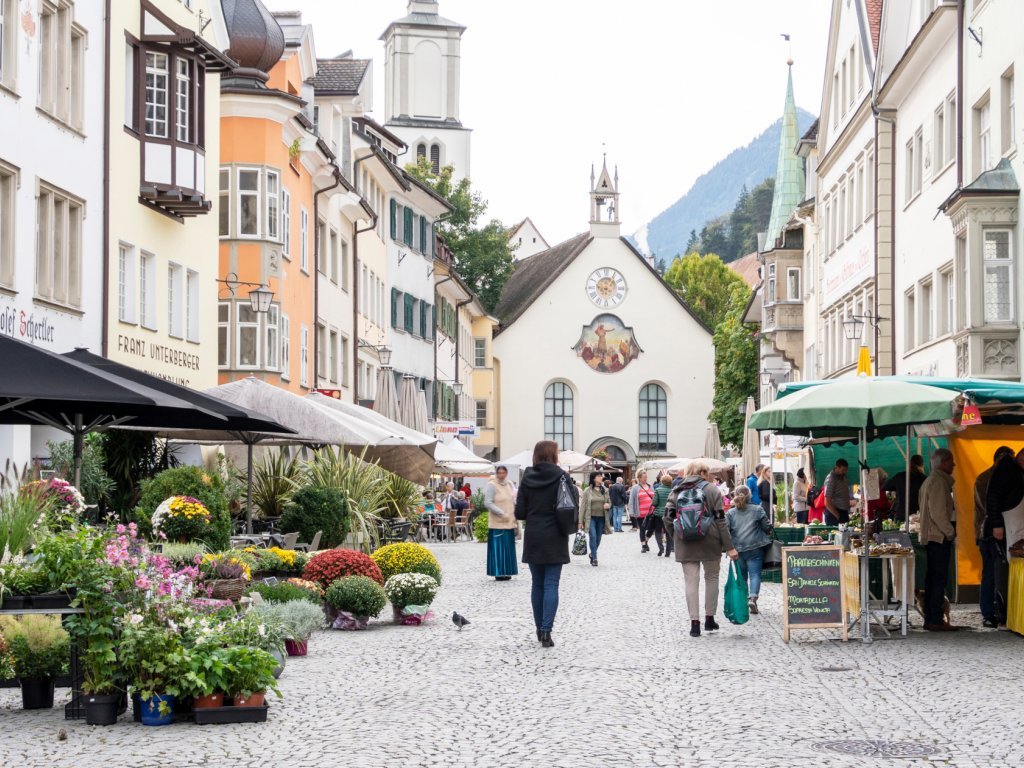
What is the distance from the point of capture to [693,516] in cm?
Result: 1515

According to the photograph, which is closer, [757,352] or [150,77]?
[150,77]

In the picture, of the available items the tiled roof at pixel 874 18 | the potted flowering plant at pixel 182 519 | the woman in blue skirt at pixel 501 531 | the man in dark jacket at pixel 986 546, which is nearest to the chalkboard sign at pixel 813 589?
the man in dark jacket at pixel 986 546

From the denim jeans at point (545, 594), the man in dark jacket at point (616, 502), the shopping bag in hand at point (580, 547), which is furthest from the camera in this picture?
the man in dark jacket at point (616, 502)

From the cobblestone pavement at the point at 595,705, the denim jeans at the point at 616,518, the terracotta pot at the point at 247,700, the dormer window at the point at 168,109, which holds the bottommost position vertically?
the denim jeans at the point at 616,518

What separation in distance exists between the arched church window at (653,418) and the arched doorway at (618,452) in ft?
2.54

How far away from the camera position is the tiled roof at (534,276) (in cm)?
8438

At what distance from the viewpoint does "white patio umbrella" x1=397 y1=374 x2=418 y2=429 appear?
36.8 metres

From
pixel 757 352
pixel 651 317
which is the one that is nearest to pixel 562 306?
pixel 651 317

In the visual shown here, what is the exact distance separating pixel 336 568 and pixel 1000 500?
6.61 metres

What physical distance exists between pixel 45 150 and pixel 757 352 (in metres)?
57.5

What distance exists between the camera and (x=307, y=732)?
9000 mm

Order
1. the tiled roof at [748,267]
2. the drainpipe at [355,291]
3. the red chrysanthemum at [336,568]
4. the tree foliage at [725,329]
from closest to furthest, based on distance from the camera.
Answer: the red chrysanthemum at [336,568] < the drainpipe at [355,291] < the tree foliage at [725,329] < the tiled roof at [748,267]

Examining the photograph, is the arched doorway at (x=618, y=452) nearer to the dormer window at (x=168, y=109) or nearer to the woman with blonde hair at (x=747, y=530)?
the dormer window at (x=168, y=109)

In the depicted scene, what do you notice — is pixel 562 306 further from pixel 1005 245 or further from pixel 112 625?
pixel 112 625
